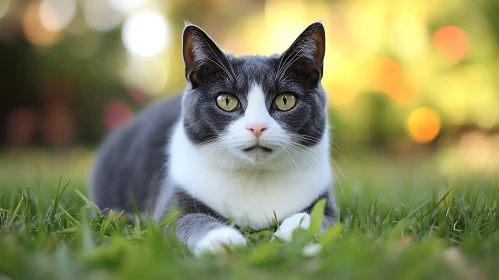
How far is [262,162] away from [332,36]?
4291mm

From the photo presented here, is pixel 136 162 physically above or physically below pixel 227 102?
below

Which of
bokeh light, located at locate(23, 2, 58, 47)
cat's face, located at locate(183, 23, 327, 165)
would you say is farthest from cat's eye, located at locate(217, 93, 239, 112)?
bokeh light, located at locate(23, 2, 58, 47)

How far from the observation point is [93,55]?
6.62 m

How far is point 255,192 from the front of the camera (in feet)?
5.96

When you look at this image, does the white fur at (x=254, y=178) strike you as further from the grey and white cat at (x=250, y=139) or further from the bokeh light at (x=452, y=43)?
the bokeh light at (x=452, y=43)

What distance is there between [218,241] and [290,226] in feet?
0.90

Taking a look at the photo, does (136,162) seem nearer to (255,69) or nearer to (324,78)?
(255,69)

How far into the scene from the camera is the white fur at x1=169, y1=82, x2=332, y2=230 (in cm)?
173

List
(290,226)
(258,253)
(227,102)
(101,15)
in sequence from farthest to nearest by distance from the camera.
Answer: (101,15)
(227,102)
(290,226)
(258,253)

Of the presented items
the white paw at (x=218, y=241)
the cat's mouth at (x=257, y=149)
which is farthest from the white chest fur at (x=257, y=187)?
the white paw at (x=218, y=241)

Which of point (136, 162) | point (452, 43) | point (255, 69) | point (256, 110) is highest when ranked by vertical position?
point (452, 43)

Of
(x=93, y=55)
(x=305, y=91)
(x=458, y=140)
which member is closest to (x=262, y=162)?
(x=305, y=91)

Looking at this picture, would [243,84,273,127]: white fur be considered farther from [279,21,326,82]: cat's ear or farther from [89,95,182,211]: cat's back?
[89,95,182,211]: cat's back

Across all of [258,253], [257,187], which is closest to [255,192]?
[257,187]
